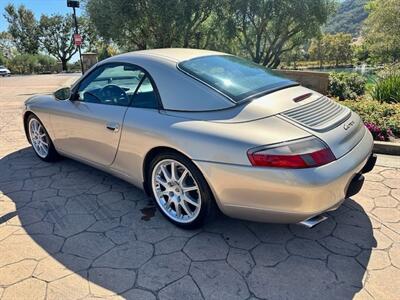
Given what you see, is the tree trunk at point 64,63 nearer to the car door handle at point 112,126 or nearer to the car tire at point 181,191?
the car door handle at point 112,126

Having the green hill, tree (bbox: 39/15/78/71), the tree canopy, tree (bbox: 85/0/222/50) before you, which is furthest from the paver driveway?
the green hill

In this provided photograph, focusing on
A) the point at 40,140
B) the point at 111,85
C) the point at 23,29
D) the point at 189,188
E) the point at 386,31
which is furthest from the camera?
the point at 23,29

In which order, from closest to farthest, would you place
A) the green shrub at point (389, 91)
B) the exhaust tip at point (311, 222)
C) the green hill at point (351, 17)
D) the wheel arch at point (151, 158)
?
the exhaust tip at point (311, 222) < the wheel arch at point (151, 158) < the green shrub at point (389, 91) < the green hill at point (351, 17)

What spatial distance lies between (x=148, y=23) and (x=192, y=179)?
1569cm

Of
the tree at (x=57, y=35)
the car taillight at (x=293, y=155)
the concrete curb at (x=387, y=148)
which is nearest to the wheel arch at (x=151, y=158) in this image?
the car taillight at (x=293, y=155)

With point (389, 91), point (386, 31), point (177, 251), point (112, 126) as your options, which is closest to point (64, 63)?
point (386, 31)

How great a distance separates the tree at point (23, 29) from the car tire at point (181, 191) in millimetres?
57202

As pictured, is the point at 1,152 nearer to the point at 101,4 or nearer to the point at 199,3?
the point at 101,4

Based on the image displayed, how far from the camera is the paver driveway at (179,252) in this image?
217 cm

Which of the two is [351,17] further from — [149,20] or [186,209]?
[186,209]

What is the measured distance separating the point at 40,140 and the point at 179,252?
280cm

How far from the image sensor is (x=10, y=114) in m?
8.05

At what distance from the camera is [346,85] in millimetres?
8352

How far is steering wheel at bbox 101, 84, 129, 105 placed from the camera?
122 inches
